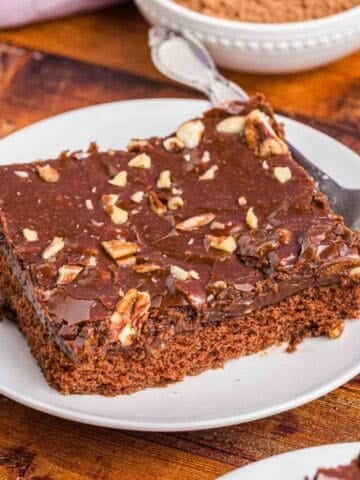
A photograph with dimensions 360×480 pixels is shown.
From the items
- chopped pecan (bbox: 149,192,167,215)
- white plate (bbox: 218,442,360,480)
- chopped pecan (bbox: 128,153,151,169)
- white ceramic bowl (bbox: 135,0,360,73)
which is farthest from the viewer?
white ceramic bowl (bbox: 135,0,360,73)

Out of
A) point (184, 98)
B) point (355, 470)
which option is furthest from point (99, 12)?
point (355, 470)

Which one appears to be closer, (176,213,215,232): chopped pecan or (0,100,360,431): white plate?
(0,100,360,431): white plate

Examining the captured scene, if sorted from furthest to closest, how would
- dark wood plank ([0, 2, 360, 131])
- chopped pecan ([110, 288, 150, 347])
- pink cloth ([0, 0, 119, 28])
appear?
pink cloth ([0, 0, 119, 28]) < dark wood plank ([0, 2, 360, 131]) < chopped pecan ([110, 288, 150, 347])

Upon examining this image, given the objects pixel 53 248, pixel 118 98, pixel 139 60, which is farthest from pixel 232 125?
pixel 139 60

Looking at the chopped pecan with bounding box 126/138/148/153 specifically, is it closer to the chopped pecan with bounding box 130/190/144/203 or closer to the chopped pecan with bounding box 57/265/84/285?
the chopped pecan with bounding box 130/190/144/203

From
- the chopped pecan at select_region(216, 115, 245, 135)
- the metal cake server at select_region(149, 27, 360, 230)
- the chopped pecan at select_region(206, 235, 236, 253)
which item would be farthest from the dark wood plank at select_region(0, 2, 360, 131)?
the chopped pecan at select_region(206, 235, 236, 253)

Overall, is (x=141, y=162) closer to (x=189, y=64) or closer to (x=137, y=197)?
(x=137, y=197)

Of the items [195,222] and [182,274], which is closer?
[182,274]
